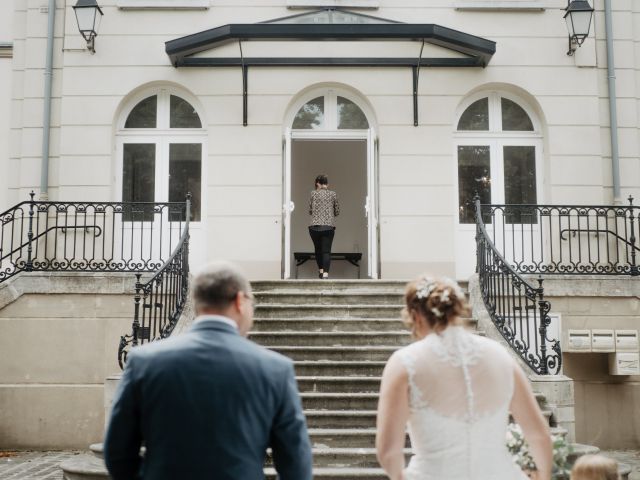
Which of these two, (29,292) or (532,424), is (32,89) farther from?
(532,424)

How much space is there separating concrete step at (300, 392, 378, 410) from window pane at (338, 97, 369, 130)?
18.2 ft

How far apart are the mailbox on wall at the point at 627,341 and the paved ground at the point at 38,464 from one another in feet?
4.31

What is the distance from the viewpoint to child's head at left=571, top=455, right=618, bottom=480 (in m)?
3.49

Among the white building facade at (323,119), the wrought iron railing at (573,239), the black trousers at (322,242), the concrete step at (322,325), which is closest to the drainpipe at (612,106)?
the white building facade at (323,119)

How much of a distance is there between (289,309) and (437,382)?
Answer: 20.5ft

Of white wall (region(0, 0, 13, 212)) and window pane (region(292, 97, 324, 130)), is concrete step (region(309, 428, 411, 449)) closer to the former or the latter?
window pane (region(292, 97, 324, 130))

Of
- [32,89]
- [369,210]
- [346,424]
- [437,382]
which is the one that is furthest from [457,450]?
[32,89]

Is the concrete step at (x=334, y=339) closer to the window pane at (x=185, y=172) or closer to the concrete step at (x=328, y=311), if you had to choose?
the concrete step at (x=328, y=311)

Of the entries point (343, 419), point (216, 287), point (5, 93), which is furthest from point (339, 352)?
point (5, 93)

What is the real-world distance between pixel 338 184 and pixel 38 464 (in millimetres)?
9772

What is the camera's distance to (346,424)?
6.98m

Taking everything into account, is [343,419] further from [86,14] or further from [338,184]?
[338,184]

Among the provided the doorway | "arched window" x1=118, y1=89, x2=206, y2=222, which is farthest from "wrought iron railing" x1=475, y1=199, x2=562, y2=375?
"arched window" x1=118, y1=89, x2=206, y2=222

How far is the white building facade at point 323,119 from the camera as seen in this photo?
11.0 meters
